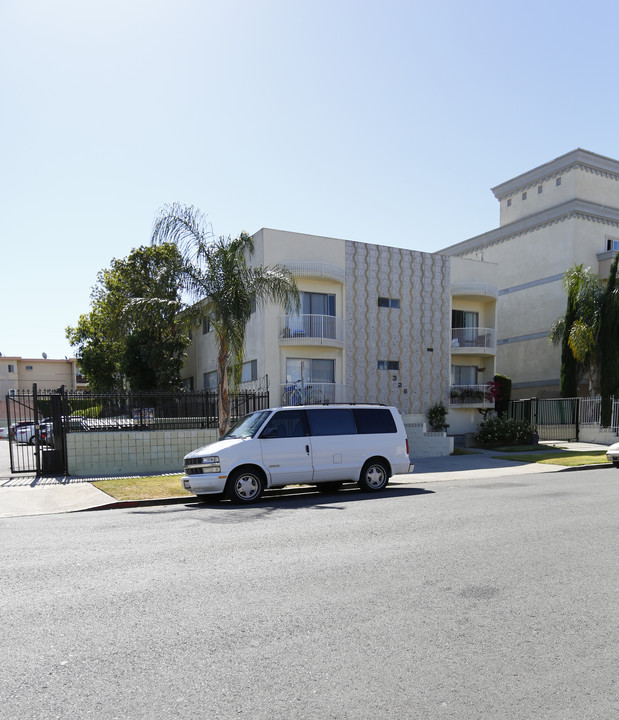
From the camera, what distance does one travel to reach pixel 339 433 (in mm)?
13297

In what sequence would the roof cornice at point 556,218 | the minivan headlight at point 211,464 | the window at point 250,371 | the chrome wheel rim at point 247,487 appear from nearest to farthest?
1. the minivan headlight at point 211,464
2. the chrome wheel rim at point 247,487
3. the window at point 250,371
4. the roof cornice at point 556,218

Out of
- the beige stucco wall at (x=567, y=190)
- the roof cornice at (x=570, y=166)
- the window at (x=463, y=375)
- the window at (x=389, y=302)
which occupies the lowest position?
the window at (x=463, y=375)

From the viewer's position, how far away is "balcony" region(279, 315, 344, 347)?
24.8 m

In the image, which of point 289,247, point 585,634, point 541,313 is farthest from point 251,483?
point 541,313

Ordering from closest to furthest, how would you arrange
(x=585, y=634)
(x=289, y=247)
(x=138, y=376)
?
(x=585, y=634) < (x=289, y=247) < (x=138, y=376)

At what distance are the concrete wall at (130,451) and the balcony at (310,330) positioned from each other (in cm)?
662

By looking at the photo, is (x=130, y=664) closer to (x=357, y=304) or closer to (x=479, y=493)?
(x=479, y=493)

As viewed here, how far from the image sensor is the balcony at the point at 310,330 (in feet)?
81.3

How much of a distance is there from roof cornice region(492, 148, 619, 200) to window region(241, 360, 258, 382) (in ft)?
71.9

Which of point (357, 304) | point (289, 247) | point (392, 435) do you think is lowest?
point (392, 435)

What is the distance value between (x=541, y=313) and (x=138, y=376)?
2334 centimetres

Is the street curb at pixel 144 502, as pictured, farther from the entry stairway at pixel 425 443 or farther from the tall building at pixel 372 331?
the entry stairway at pixel 425 443

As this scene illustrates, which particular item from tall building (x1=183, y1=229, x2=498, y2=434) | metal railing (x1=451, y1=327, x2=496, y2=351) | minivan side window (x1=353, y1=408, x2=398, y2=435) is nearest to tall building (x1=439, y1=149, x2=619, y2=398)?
metal railing (x1=451, y1=327, x2=496, y2=351)

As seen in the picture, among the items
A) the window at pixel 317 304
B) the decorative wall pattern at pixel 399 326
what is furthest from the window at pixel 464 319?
the window at pixel 317 304
